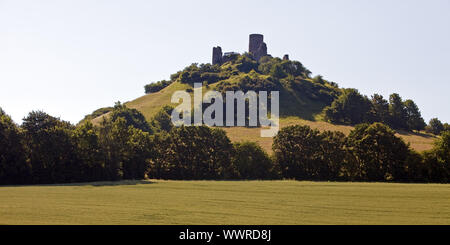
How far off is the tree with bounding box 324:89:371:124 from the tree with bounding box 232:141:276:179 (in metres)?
81.2

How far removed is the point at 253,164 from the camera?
2933 inches

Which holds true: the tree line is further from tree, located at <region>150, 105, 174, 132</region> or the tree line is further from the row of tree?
tree, located at <region>150, 105, 174, 132</region>

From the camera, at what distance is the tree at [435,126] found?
156913mm

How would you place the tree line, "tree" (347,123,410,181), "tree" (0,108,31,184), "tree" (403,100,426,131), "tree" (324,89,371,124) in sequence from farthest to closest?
"tree" (403,100,426,131) < "tree" (324,89,371,124) < "tree" (347,123,410,181) < the tree line < "tree" (0,108,31,184)

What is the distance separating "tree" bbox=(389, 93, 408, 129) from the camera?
5979 inches

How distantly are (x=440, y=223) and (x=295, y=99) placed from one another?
154778mm

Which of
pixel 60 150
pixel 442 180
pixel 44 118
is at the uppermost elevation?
pixel 44 118

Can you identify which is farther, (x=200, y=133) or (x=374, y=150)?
(x=200, y=133)

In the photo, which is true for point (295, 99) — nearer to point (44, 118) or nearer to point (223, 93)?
point (223, 93)

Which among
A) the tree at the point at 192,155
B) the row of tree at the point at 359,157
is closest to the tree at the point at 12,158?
the tree at the point at 192,155

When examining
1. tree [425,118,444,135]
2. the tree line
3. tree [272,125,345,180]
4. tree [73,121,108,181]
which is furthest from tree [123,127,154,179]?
tree [425,118,444,135]

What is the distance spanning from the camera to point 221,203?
115ft
